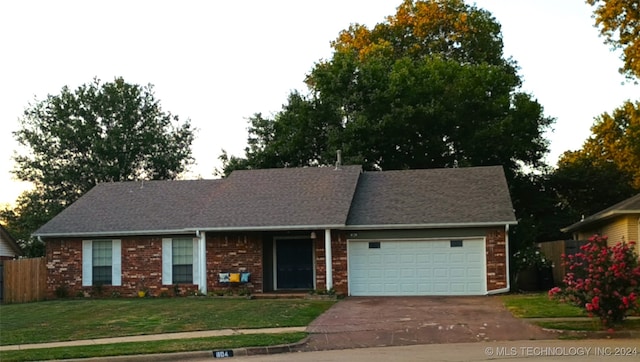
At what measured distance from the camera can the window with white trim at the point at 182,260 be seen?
27.9m

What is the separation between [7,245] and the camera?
112 ft

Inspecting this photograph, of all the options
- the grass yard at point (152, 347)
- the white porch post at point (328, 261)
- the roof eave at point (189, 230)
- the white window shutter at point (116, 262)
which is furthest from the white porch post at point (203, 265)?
the grass yard at point (152, 347)

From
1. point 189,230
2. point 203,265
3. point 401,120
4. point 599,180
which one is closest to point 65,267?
point 189,230

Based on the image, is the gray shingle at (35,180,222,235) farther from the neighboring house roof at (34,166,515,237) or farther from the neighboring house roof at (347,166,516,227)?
the neighboring house roof at (347,166,516,227)

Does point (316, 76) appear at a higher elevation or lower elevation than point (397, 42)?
lower

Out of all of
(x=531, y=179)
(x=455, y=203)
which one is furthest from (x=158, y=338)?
(x=531, y=179)

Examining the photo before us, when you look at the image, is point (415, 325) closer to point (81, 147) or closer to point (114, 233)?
point (114, 233)

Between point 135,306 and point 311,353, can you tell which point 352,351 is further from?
point 135,306

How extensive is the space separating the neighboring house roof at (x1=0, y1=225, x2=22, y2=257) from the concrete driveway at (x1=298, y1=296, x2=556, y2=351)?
18.1m

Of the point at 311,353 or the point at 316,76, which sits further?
the point at 316,76

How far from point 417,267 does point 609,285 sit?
1041 cm

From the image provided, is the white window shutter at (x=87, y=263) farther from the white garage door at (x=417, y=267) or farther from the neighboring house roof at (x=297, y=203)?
the white garage door at (x=417, y=267)

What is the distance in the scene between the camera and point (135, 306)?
76.9ft

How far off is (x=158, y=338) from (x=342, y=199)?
37.9 ft
